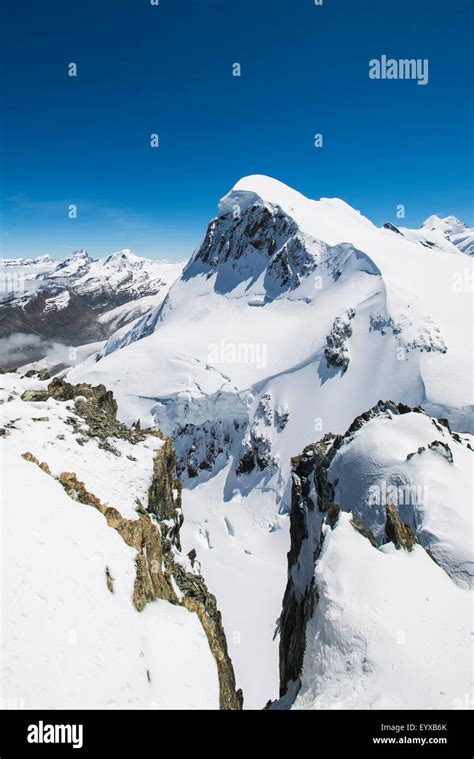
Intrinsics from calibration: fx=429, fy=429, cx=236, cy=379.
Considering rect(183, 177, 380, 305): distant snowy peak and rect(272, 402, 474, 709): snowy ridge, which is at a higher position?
rect(183, 177, 380, 305): distant snowy peak

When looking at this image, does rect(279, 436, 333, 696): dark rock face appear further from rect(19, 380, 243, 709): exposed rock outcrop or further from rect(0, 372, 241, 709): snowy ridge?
rect(0, 372, 241, 709): snowy ridge

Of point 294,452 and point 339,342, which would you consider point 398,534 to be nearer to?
point 294,452

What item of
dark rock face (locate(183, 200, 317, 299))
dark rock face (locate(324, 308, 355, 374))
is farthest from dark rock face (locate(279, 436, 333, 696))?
dark rock face (locate(183, 200, 317, 299))

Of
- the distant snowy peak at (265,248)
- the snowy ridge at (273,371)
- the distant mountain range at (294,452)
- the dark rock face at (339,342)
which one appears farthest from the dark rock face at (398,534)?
the distant snowy peak at (265,248)

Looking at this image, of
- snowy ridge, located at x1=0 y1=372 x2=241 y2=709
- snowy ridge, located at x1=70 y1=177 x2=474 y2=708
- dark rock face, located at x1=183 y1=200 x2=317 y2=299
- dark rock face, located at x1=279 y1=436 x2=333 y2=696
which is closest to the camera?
snowy ridge, located at x1=0 y1=372 x2=241 y2=709

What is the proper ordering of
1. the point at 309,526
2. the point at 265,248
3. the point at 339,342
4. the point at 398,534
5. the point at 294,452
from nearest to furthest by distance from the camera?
the point at 398,534 < the point at 309,526 < the point at 294,452 < the point at 339,342 < the point at 265,248

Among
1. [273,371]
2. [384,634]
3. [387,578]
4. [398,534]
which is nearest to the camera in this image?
[384,634]

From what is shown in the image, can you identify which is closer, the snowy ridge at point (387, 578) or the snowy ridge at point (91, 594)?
the snowy ridge at point (91, 594)

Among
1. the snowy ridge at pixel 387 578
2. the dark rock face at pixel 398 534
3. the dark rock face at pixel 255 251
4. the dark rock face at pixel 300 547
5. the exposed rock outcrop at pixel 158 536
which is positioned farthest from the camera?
the dark rock face at pixel 255 251

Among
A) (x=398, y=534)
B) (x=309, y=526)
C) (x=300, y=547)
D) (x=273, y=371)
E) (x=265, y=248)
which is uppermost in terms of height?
(x=265, y=248)

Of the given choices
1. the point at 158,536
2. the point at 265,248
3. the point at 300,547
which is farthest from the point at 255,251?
the point at 158,536

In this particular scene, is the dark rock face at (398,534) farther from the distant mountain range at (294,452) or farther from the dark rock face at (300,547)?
the dark rock face at (300,547)

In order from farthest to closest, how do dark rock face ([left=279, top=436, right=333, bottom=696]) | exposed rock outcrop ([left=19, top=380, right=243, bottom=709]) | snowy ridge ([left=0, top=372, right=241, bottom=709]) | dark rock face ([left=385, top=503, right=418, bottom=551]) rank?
dark rock face ([left=279, top=436, right=333, bottom=696]) → dark rock face ([left=385, top=503, right=418, bottom=551]) → exposed rock outcrop ([left=19, top=380, right=243, bottom=709]) → snowy ridge ([left=0, top=372, right=241, bottom=709])

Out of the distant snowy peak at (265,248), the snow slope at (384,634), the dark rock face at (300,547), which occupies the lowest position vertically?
the dark rock face at (300,547)
